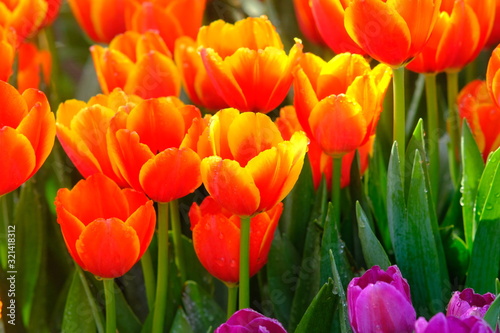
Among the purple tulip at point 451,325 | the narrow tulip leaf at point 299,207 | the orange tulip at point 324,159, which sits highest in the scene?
the orange tulip at point 324,159

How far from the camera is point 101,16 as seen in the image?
101cm

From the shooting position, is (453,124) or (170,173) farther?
(453,124)

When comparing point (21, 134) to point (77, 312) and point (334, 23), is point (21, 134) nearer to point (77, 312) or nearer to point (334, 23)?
point (77, 312)

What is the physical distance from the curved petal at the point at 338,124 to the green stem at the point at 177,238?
0.49 ft

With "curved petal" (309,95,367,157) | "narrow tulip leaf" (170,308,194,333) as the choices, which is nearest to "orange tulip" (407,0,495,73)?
"curved petal" (309,95,367,157)

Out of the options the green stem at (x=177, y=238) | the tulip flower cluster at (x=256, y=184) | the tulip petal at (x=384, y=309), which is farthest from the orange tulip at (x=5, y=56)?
the tulip petal at (x=384, y=309)

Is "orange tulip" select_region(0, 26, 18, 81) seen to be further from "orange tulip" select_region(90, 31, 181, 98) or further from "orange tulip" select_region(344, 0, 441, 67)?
"orange tulip" select_region(344, 0, 441, 67)

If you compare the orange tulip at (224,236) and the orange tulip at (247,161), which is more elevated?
the orange tulip at (247,161)

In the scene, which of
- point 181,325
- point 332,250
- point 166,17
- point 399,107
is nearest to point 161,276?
point 181,325

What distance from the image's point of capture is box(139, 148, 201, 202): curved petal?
0.63 metres

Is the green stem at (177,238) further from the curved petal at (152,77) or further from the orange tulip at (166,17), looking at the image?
the orange tulip at (166,17)

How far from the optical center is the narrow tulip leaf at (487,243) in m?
0.69

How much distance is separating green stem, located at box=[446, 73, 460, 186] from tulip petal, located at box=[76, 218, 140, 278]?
402mm

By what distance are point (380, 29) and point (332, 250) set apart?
0.19m
